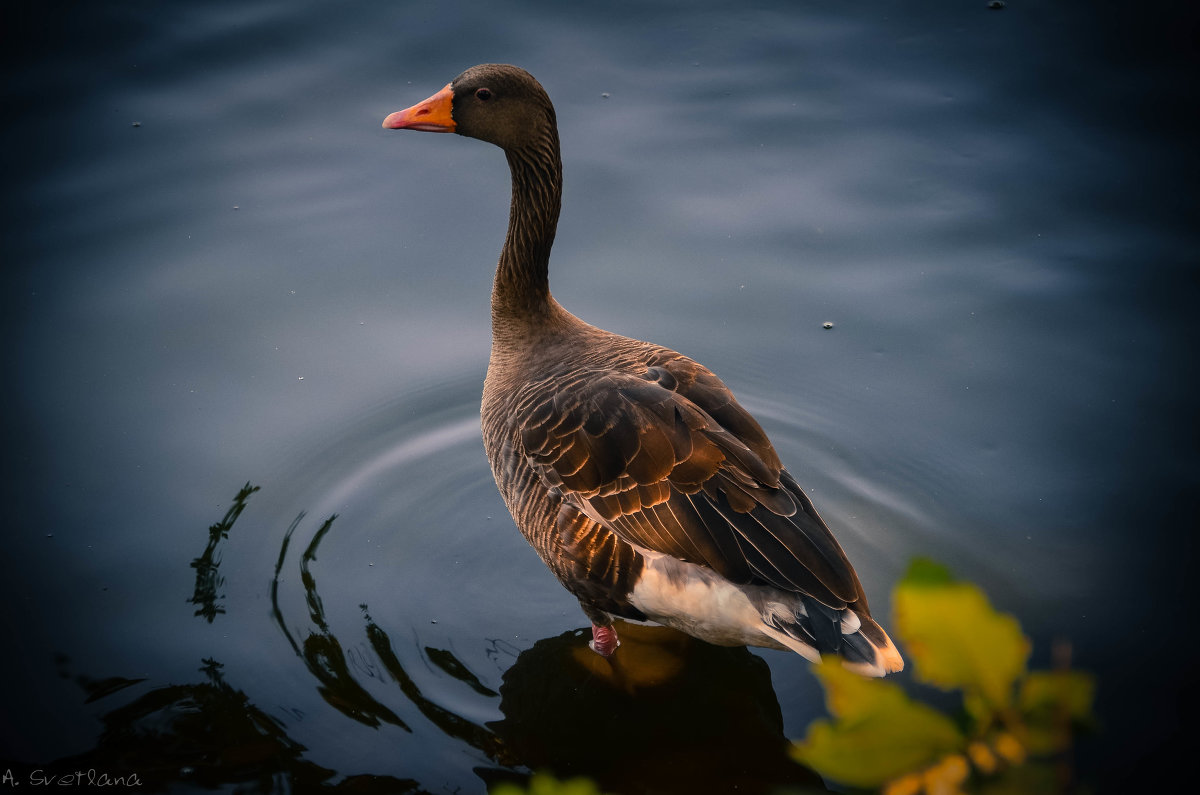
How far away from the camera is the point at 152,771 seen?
10.2 feet

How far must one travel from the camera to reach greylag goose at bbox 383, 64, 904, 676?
300 centimetres

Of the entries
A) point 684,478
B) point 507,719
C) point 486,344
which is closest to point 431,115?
point 486,344

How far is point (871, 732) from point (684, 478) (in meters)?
2.46

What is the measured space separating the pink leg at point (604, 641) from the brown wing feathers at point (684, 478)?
0.59 metres

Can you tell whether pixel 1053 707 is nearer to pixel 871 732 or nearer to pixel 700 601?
pixel 871 732

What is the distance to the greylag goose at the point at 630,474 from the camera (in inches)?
118

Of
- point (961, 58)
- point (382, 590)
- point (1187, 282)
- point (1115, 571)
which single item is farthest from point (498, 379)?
point (961, 58)

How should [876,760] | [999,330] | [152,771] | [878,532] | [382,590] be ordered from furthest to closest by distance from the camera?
[999,330] → [878,532] → [382,590] → [152,771] → [876,760]

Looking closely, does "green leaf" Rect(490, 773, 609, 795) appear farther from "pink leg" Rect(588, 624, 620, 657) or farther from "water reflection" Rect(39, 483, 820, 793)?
"pink leg" Rect(588, 624, 620, 657)

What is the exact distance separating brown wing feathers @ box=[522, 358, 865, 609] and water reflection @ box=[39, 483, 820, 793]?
73 cm

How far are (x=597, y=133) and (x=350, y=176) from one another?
1700 millimetres

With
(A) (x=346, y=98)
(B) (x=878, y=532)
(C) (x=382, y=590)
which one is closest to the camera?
(C) (x=382, y=590)

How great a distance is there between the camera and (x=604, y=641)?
144 inches

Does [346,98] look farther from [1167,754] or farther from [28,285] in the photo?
[1167,754]
